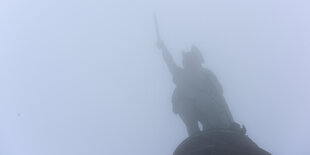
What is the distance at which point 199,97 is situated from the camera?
12.0m

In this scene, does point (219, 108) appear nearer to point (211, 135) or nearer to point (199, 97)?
point (199, 97)

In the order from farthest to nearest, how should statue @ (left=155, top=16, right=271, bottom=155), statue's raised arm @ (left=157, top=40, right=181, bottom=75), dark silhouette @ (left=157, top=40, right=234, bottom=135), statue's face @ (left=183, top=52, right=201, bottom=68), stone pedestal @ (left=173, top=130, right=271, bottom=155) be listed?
statue's raised arm @ (left=157, top=40, right=181, bottom=75), statue's face @ (left=183, top=52, right=201, bottom=68), dark silhouette @ (left=157, top=40, right=234, bottom=135), statue @ (left=155, top=16, right=271, bottom=155), stone pedestal @ (left=173, top=130, right=271, bottom=155)

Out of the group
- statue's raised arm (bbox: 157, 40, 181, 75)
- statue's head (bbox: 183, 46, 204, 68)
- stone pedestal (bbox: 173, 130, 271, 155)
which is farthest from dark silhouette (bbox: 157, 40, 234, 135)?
stone pedestal (bbox: 173, 130, 271, 155)

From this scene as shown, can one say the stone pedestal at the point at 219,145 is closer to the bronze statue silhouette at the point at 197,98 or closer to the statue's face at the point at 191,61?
the bronze statue silhouette at the point at 197,98

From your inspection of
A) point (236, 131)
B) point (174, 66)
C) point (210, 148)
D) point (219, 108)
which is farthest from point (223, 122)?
point (174, 66)

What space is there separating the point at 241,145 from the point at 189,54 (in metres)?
4.25

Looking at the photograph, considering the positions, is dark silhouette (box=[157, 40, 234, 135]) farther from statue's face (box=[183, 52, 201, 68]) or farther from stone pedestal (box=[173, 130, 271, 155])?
stone pedestal (box=[173, 130, 271, 155])

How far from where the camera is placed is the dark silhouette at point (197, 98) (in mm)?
11461

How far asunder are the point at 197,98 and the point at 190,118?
0.57 meters

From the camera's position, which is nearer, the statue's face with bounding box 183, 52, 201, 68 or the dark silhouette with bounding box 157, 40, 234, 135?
the dark silhouette with bounding box 157, 40, 234, 135

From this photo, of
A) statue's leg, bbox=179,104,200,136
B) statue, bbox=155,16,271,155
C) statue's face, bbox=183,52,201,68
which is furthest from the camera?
statue's face, bbox=183,52,201,68

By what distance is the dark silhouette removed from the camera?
11.5 m

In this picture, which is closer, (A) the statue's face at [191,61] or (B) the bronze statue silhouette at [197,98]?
(B) the bronze statue silhouette at [197,98]

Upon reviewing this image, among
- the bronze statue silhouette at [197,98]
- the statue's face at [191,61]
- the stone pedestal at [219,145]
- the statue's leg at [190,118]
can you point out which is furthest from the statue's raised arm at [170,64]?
the stone pedestal at [219,145]
